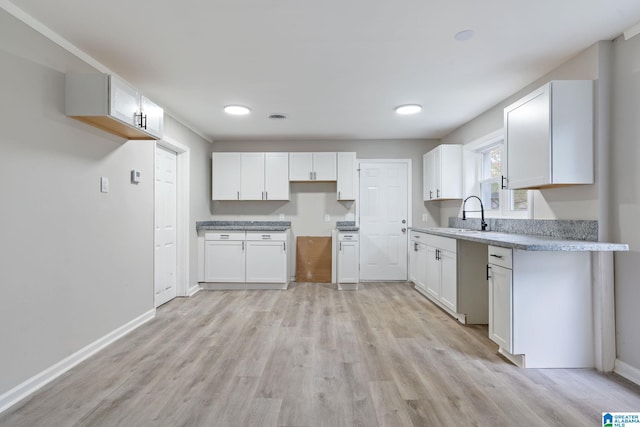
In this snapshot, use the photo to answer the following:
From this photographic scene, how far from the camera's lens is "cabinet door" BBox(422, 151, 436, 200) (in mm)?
4680

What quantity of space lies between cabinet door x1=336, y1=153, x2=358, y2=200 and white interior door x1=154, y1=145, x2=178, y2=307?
246 cm

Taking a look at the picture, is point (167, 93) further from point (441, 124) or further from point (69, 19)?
point (441, 124)

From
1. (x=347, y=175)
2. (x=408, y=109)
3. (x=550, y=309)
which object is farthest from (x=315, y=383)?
(x=347, y=175)

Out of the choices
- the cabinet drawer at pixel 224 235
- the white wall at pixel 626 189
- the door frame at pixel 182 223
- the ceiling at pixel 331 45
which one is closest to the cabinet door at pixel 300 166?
the cabinet drawer at pixel 224 235

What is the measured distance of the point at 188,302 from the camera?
4.04 m

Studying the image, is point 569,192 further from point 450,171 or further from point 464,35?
point 450,171

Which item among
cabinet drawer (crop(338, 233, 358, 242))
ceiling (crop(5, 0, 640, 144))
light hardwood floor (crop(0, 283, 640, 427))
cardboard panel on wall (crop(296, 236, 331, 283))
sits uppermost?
ceiling (crop(5, 0, 640, 144))

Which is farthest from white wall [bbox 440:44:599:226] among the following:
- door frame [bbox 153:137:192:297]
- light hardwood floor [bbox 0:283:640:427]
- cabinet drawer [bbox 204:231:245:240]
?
door frame [bbox 153:137:192:297]

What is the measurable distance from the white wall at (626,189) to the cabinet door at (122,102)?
3671 mm

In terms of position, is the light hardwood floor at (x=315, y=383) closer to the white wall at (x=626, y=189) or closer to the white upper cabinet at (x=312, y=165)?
the white wall at (x=626, y=189)

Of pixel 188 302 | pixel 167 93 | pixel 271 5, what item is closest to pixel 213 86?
pixel 167 93

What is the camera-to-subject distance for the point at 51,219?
2139 mm

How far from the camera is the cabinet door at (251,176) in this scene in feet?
16.4

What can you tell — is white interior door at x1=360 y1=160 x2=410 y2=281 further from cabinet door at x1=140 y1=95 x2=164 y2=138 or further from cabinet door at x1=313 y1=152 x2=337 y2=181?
cabinet door at x1=140 y1=95 x2=164 y2=138
